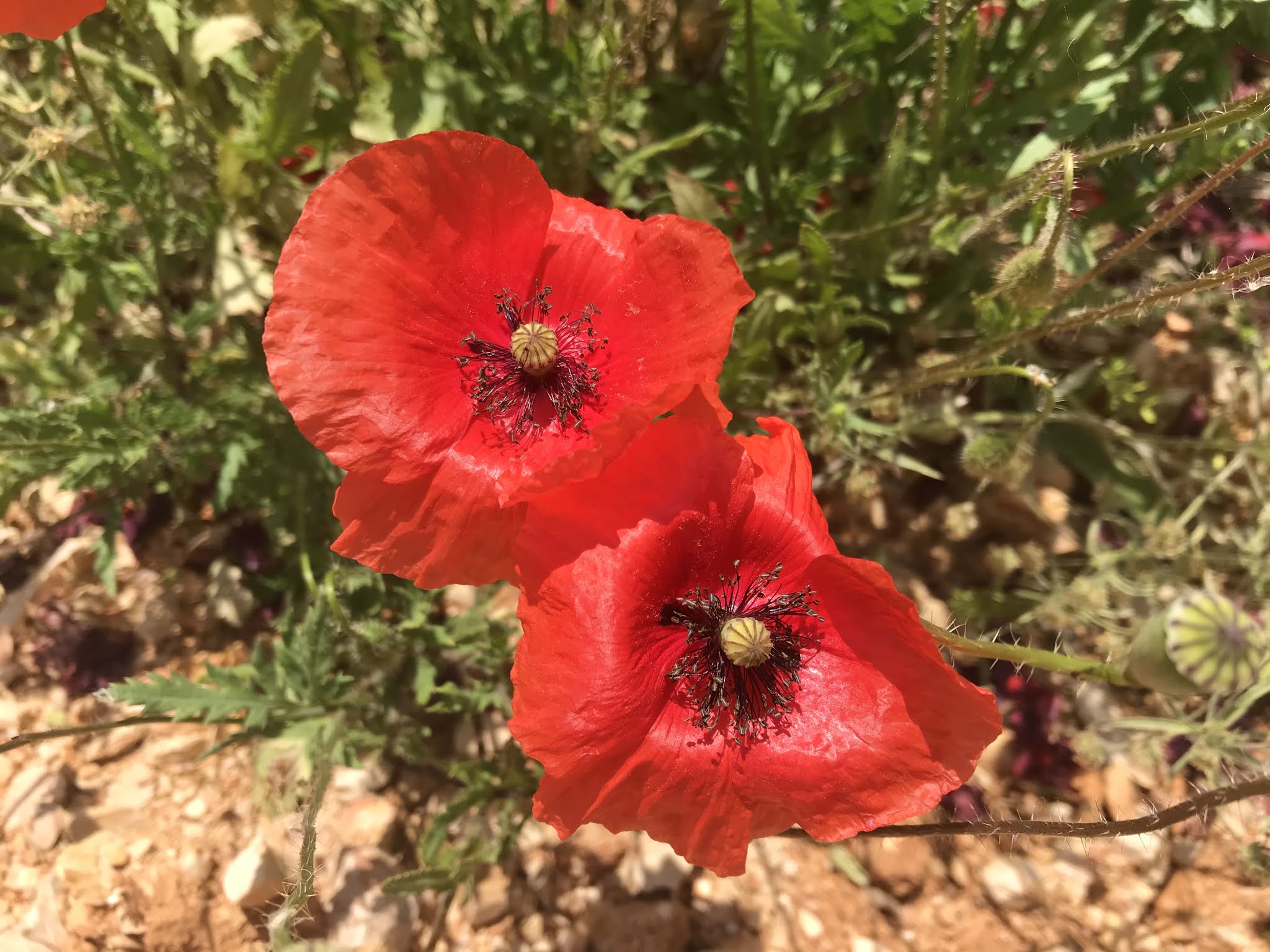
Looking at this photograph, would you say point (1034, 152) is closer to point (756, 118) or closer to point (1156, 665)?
point (756, 118)

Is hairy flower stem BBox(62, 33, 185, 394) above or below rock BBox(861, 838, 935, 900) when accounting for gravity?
above

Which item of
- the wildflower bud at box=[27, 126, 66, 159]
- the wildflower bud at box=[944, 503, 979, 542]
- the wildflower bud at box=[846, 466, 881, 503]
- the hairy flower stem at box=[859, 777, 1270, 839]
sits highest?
the wildflower bud at box=[27, 126, 66, 159]

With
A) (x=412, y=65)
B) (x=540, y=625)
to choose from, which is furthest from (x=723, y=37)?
(x=540, y=625)

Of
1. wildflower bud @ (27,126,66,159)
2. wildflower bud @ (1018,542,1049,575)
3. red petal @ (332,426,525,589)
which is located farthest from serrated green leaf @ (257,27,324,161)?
wildflower bud @ (1018,542,1049,575)

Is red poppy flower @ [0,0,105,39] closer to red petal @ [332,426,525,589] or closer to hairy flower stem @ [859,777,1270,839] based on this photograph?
red petal @ [332,426,525,589]

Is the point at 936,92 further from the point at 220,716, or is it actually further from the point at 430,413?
the point at 220,716

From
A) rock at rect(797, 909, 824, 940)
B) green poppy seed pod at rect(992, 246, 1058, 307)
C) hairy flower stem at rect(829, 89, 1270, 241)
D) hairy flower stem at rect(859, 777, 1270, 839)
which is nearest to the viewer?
hairy flower stem at rect(859, 777, 1270, 839)
